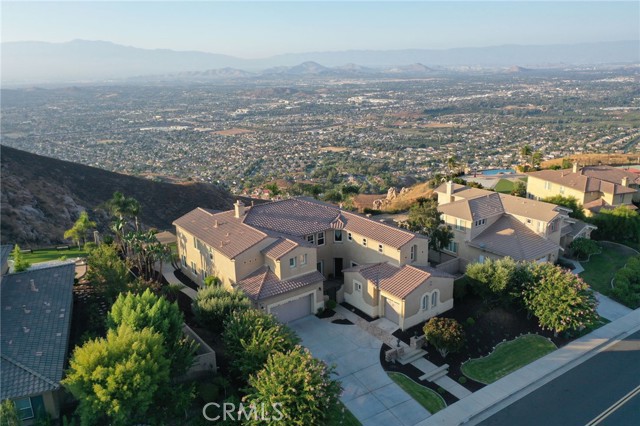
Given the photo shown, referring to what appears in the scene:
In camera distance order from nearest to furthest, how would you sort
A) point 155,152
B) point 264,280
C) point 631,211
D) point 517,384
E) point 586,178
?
point 517,384, point 264,280, point 631,211, point 586,178, point 155,152

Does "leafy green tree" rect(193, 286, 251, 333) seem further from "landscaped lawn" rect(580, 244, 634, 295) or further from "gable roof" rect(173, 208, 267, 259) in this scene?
"landscaped lawn" rect(580, 244, 634, 295)

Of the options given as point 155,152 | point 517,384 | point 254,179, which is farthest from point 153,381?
point 155,152

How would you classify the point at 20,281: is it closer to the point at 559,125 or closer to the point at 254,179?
the point at 254,179

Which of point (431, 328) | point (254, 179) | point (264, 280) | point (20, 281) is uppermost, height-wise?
point (20, 281)

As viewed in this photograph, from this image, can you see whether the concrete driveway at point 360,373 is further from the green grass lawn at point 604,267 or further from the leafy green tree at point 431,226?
the green grass lawn at point 604,267

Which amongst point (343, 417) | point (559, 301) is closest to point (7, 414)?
point (343, 417)

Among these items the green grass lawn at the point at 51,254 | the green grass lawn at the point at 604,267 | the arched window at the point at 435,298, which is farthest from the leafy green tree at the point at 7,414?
the green grass lawn at the point at 604,267

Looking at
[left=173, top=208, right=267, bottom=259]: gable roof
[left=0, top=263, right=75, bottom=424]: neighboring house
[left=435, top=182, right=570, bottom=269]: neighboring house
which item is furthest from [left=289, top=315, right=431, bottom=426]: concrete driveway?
[left=435, top=182, right=570, bottom=269]: neighboring house
